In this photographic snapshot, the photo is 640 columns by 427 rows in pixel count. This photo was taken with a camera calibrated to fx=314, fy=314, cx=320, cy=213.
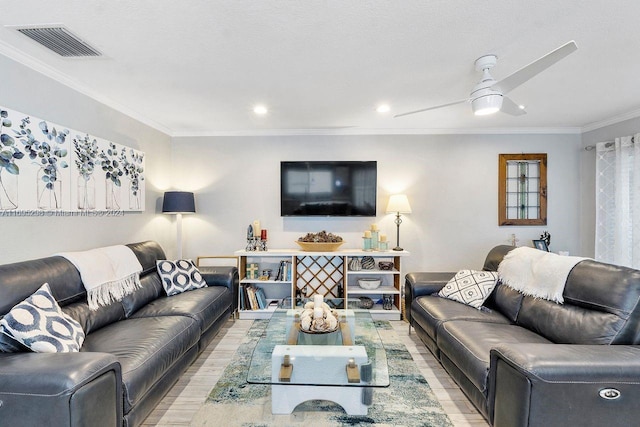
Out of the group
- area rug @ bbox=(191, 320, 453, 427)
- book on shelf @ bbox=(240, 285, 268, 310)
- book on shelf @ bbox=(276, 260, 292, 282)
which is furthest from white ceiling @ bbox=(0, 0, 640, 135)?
area rug @ bbox=(191, 320, 453, 427)

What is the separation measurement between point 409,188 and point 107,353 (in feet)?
11.9

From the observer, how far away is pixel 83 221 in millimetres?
2748

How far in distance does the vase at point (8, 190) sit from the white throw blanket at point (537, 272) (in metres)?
3.82

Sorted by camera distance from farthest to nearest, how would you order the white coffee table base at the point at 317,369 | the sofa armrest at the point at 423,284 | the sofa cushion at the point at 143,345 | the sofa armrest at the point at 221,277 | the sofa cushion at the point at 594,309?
1. the sofa armrest at the point at 221,277
2. the sofa armrest at the point at 423,284
3. the white coffee table base at the point at 317,369
4. the sofa cushion at the point at 594,309
5. the sofa cushion at the point at 143,345

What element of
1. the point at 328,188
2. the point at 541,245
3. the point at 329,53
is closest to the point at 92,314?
the point at 329,53

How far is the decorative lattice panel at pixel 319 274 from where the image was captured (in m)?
4.14

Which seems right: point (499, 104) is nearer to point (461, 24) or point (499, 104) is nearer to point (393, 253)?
point (461, 24)

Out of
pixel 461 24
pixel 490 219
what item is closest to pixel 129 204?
pixel 461 24

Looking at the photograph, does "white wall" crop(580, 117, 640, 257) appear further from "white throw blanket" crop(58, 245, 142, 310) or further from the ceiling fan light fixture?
"white throw blanket" crop(58, 245, 142, 310)

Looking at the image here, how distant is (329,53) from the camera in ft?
6.96

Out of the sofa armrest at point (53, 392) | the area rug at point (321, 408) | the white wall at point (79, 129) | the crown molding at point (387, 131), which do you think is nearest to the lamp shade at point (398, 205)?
the crown molding at point (387, 131)

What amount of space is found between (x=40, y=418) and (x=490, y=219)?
4558 mm

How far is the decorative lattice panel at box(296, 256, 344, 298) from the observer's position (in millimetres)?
4145

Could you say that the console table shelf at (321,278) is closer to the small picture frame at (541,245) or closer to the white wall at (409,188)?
the white wall at (409,188)
